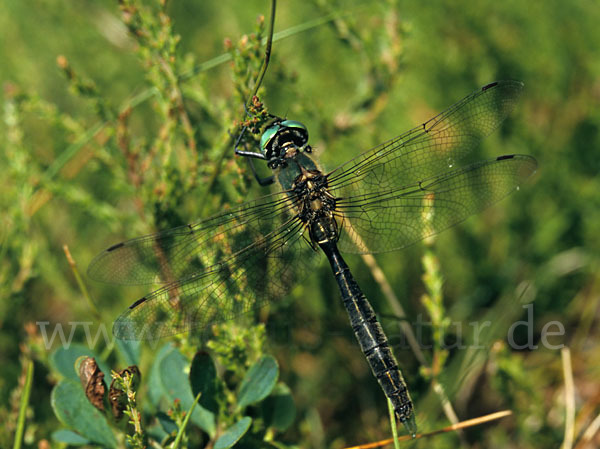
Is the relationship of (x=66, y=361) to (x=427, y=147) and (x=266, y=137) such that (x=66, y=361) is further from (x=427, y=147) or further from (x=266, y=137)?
(x=427, y=147)

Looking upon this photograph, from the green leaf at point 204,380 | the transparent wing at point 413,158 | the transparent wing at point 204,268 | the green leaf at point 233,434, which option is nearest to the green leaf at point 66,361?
the transparent wing at point 204,268

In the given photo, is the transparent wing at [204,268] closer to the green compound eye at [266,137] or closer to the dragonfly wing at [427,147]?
the green compound eye at [266,137]

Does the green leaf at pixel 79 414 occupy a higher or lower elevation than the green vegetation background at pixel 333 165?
lower

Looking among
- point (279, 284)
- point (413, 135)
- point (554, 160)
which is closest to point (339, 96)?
point (554, 160)

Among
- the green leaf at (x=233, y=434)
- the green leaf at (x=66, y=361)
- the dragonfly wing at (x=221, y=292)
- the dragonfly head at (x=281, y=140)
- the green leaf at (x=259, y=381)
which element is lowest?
the green leaf at (x=233, y=434)

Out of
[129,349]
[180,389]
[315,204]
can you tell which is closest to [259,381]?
[180,389]

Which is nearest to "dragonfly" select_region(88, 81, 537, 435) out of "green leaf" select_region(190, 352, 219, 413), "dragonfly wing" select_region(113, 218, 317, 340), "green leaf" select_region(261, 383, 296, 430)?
"dragonfly wing" select_region(113, 218, 317, 340)

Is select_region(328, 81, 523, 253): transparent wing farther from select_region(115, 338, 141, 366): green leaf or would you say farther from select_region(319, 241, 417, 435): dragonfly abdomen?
select_region(115, 338, 141, 366): green leaf
